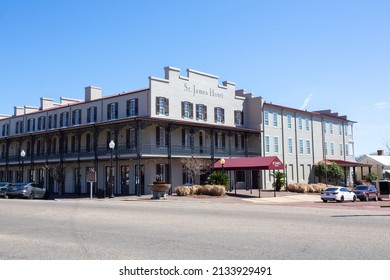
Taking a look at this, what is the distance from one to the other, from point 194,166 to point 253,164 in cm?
519

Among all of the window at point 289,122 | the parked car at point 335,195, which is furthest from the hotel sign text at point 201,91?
the parked car at point 335,195

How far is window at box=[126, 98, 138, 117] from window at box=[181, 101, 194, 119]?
481 cm

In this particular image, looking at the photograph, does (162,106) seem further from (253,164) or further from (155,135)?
(253,164)

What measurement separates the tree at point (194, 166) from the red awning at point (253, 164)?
4.13 feet

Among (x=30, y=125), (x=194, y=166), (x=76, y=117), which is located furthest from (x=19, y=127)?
(x=194, y=166)

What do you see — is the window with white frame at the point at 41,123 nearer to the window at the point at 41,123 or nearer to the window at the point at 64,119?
the window at the point at 41,123

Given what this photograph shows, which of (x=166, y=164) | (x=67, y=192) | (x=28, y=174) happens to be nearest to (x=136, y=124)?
(x=166, y=164)

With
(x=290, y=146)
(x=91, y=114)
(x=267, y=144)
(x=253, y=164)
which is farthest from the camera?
(x=290, y=146)

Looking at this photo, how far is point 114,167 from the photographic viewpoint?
134ft

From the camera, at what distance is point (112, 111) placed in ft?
138

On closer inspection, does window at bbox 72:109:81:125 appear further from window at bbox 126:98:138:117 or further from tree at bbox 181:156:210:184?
tree at bbox 181:156:210:184

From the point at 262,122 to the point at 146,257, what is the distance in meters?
41.1

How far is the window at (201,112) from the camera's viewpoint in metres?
43.7

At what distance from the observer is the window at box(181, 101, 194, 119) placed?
1658 inches
